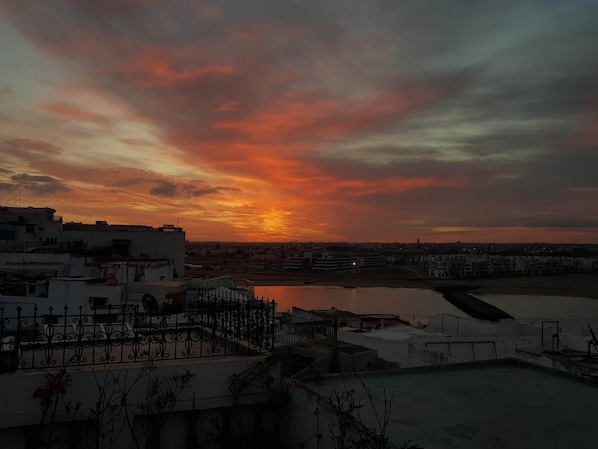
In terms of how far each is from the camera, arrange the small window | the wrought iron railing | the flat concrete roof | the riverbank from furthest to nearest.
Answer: the riverbank → the small window → the wrought iron railing → the flat concrete roof

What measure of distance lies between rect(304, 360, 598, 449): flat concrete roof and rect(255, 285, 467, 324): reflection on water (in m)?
39.6

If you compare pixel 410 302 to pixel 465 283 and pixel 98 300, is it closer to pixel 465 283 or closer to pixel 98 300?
pixel 465 283

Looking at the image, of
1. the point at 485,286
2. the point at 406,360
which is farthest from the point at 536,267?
the point at 406,360

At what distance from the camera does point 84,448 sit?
4.73 meters

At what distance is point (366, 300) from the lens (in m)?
62.8

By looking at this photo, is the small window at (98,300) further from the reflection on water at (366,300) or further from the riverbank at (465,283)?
the riverbank at (465,283)

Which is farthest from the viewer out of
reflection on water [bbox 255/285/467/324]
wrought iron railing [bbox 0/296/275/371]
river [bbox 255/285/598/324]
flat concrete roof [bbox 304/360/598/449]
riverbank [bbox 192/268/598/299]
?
riverbank [bbox 192/268/598/299]

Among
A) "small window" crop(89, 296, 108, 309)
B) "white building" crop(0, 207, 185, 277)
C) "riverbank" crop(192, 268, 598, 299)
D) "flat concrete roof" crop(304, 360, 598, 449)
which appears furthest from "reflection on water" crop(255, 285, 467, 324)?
"flat concrete roof" crop(304, 360, 598, 449)

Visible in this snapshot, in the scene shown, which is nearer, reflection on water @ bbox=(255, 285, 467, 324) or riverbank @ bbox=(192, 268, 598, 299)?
reflection on water @ bbox=(255, 285, 467, 324)

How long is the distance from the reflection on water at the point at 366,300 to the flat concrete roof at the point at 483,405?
130 ft

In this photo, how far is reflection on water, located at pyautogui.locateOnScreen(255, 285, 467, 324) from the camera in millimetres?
52594

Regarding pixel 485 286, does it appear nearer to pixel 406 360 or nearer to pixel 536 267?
pixel 536 267

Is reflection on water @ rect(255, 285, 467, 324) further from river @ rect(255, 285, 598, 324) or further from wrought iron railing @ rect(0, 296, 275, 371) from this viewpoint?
wrought iron railing @ rect(0, 296, 275, 371)

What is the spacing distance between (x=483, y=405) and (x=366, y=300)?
194 feet
